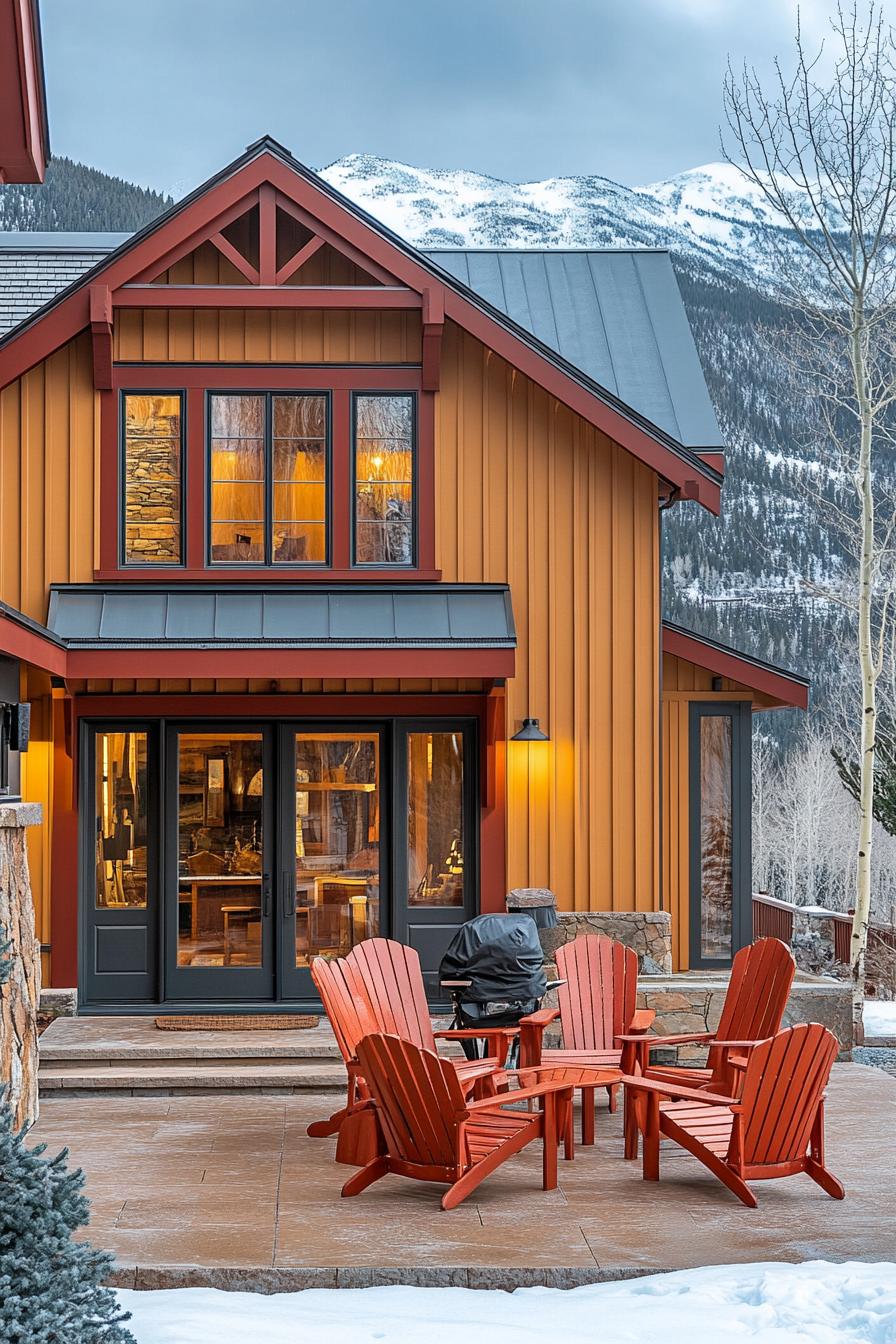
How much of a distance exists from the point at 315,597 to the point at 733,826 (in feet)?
13.1

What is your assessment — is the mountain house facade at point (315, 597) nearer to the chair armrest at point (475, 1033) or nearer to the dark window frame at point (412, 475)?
the dark window frame at point (412, 475)

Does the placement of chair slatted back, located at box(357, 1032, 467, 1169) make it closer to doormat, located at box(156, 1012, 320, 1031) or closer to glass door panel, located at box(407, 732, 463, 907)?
doormat, located at box(156, 1012, 320, 1031)

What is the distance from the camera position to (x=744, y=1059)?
7395 mm

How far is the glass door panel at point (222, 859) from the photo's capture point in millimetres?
11234

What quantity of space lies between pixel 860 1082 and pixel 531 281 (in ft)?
27.2

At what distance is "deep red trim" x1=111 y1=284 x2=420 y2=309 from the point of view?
36.1ft

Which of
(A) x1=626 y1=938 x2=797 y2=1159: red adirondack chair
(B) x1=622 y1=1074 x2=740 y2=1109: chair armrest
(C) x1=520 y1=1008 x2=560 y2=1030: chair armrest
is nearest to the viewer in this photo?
(B) x1=622 y1=1074 x2=740 y2=1109: chair armrest

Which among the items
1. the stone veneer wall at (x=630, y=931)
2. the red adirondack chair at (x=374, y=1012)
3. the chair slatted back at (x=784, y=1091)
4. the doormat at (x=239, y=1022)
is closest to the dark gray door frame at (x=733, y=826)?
the stone veneer wall at (x=630, y=931)

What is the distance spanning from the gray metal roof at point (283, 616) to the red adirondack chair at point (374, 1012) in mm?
2757

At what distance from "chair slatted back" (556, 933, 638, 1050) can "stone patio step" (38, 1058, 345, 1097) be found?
172 centimetres

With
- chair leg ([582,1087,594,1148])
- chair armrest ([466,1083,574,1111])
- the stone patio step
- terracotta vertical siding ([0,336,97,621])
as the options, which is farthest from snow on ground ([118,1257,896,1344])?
terracotta vertical siding ([0,336,97,621])

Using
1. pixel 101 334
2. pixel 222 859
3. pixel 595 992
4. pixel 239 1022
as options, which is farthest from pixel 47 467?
pixel 595 992

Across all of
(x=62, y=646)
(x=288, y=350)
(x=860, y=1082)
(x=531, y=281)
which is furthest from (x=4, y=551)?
(x=860, y=1082)

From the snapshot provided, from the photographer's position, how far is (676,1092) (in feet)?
23.5
